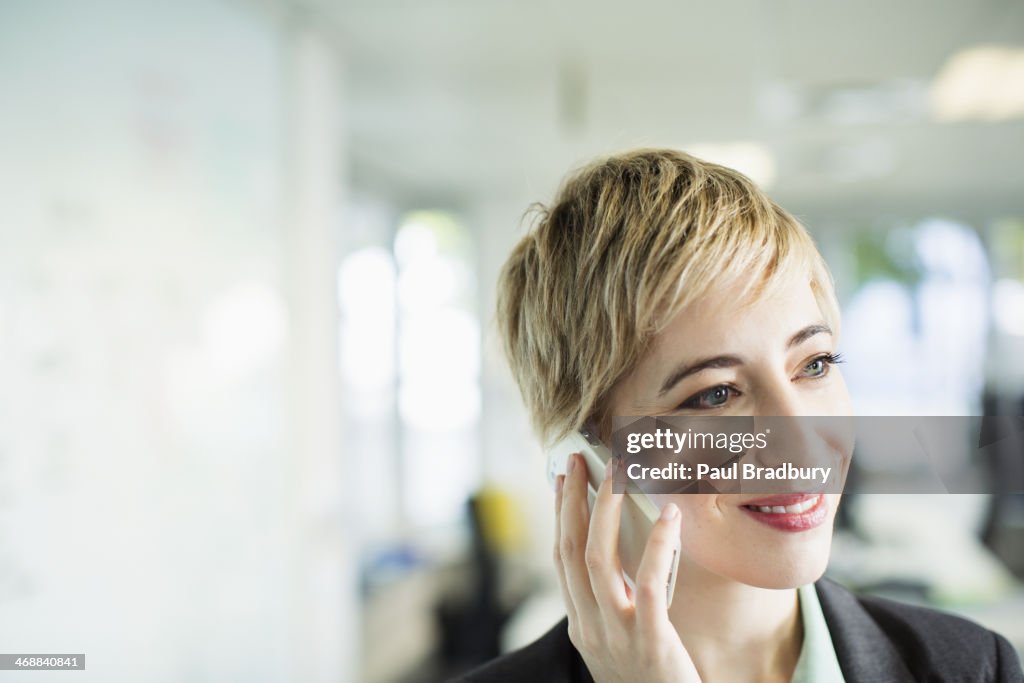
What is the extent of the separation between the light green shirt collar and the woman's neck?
1.3 inches

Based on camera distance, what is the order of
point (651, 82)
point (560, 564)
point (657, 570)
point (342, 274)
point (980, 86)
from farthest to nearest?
point (342, 274) → point (980, 86) → point (651, 82) → point (560, 564) → point (657, 570)

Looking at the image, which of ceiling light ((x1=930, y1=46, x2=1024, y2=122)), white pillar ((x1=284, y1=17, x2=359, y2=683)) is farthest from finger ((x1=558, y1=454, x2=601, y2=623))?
ceiling light ((x1=930, y1=46, x2=1024, y2=122))

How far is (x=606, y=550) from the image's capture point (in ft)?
2.61

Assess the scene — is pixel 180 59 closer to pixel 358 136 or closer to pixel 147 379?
pixel 147 379

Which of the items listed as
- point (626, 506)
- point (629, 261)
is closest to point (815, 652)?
point (626, 506)

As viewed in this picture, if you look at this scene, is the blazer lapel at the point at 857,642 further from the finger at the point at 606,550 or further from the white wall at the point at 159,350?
the white wall at the point at 159,350

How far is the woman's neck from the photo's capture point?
2.96ft

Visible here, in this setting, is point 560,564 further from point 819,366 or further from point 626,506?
point 819,366

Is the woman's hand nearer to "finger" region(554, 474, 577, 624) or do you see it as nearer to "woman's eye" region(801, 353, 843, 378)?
"finger" region(554, 474, 577, 624)

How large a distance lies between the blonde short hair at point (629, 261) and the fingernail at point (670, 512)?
16cm

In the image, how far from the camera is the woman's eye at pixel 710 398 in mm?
794

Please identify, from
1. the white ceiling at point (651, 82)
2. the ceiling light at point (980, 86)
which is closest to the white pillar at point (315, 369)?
the white ceiling at point (651, 82)

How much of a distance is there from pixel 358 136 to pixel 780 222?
3.62 m

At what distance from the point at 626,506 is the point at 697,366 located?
168 millimetres
